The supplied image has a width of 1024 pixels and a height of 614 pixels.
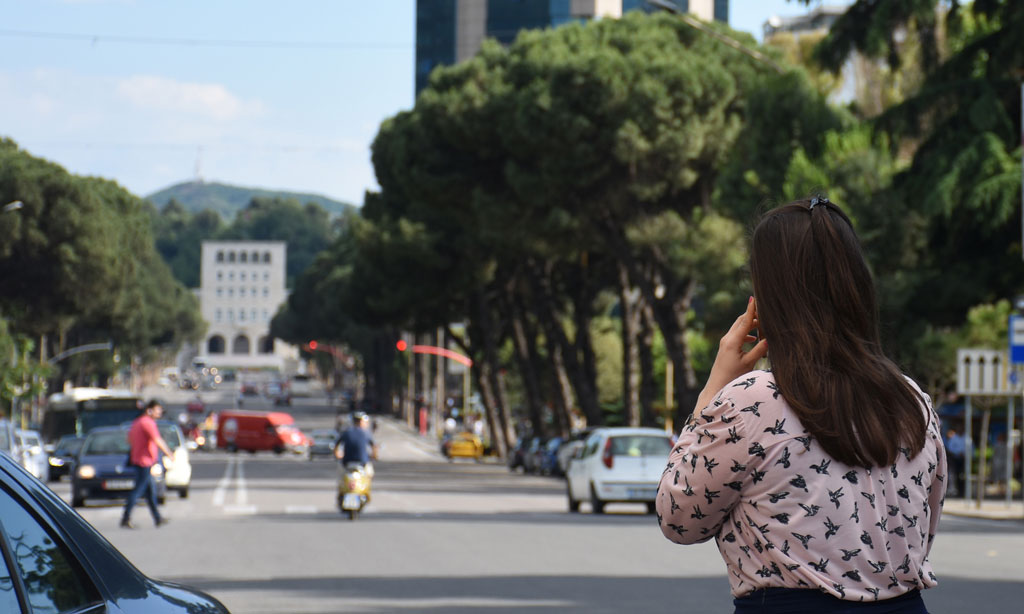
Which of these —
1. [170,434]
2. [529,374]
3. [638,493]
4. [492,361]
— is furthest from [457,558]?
[492,361]

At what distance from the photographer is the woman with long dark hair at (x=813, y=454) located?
3.06 metres

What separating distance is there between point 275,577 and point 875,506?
11.1 metres

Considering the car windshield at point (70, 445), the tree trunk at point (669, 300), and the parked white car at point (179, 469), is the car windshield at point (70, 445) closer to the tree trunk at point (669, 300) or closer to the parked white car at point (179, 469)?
the parked white car at point (179, 469)

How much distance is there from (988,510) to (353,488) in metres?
10.7

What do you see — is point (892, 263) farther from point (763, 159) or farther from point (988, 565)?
point (988, 565)

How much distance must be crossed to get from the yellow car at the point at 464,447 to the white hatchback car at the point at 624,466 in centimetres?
4292

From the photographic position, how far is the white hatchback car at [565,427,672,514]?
2491 cm

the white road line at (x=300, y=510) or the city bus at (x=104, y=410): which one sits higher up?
the city bus at (x=104, y=410)

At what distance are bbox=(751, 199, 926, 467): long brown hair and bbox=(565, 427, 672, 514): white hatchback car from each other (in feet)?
70.5

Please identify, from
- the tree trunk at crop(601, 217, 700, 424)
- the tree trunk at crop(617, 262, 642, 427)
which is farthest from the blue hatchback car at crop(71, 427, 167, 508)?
the tree trunk at crop(617, 262, 642, 427)

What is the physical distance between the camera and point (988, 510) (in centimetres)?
2656

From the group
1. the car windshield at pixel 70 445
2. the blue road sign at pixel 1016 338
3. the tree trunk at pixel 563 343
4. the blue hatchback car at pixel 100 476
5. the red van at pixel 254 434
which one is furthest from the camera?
the red van at pixel 254 434

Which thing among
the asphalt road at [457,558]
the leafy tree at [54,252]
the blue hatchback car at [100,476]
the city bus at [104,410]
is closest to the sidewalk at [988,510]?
the asphalt road at [457,558]

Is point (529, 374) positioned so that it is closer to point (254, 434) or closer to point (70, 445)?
point (254, 434)
